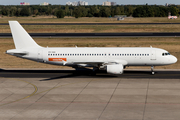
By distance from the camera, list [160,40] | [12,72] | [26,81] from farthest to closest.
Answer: [160,40]
[12,72]
[26,81]

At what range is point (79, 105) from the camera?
30.4 meters

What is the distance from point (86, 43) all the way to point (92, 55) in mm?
27476

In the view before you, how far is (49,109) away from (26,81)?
47.9 ft

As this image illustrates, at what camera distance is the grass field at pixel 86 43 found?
196 ft

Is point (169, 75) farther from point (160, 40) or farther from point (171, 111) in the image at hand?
point (160, 40)

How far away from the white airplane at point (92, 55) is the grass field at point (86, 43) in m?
9.95

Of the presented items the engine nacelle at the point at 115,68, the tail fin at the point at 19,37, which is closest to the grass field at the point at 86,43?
the tail fin at the point at 19,37

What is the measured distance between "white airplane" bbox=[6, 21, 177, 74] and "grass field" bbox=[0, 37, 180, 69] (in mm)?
9953

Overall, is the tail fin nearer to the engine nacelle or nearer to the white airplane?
the white airplane

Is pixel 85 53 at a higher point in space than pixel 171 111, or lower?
higher

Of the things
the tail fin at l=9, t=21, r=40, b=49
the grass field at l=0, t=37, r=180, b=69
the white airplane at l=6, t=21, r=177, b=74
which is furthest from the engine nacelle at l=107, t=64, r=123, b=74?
the grass field at l=0, t=37, r=180, b=69

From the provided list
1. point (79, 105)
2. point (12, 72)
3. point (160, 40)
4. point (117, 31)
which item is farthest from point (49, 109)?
point (117, 31)

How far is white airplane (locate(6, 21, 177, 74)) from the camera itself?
45.7 m

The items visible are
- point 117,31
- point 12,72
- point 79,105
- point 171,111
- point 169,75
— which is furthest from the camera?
point 117,31
